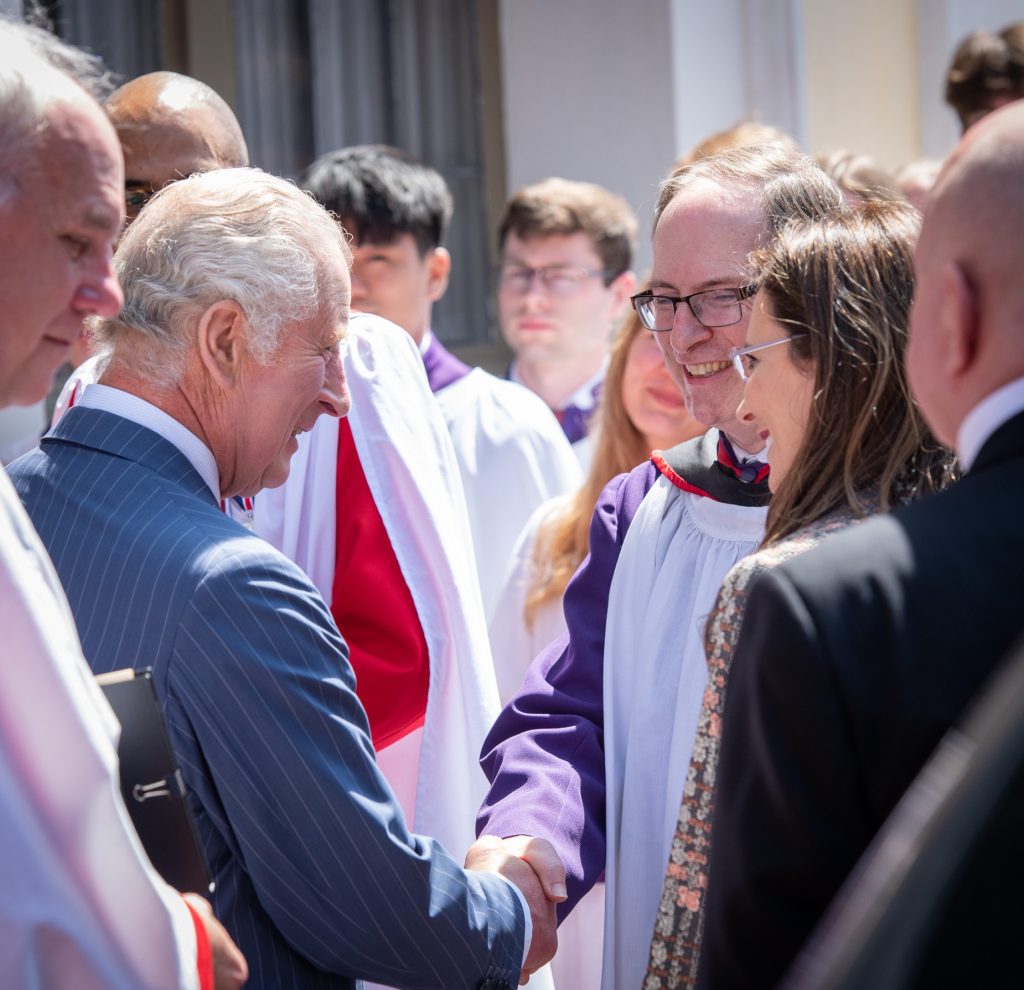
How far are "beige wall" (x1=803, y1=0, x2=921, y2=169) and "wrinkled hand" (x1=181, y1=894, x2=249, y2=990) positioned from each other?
6.17 metres

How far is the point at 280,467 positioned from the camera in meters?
2.40

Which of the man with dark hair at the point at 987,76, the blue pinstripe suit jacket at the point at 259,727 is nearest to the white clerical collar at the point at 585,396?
the man with dark hair at the point at 987,76

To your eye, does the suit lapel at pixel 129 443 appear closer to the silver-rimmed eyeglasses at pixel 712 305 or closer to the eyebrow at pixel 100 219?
the eyebrow at pixel 100 219

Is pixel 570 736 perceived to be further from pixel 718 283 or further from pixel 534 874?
pixel 718 283

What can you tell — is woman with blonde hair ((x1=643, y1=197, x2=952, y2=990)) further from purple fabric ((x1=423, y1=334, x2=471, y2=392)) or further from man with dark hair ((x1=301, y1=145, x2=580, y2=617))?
purple fabric ((x1=423, y1=334, x2=471, y2=392))

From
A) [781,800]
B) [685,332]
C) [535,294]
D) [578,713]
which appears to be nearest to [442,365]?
[535,294]

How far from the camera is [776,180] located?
2.61m

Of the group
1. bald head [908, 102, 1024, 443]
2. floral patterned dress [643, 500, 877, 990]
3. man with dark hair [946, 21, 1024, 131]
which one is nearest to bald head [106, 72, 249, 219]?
floral patterned dress [643, 500, 877, 990]

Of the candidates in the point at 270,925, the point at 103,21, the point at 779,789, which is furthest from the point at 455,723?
the point at 103,21

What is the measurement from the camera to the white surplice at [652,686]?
2.38 meters

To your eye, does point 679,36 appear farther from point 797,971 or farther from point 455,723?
point 797,971

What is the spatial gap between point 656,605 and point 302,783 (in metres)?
0.82

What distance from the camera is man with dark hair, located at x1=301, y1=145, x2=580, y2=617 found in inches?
165

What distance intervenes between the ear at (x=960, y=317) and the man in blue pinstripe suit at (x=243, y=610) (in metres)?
0.95
